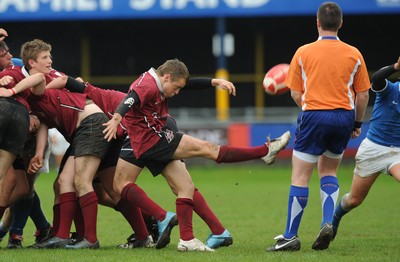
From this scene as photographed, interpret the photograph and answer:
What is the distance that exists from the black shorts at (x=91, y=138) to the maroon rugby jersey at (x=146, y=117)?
0.92ft

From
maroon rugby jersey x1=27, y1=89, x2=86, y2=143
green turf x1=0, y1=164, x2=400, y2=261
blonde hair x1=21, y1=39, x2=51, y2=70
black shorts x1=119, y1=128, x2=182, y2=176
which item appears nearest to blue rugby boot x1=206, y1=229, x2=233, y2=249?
green turf x1=0, y1=164, x2=400, y2=261

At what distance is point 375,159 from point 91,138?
272cm

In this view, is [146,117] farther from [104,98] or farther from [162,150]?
[104,98]

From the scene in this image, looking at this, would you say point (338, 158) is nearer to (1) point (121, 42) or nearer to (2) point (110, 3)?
(2) point (110, 3)

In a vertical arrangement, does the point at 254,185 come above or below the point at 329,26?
below

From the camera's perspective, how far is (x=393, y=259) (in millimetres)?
7406

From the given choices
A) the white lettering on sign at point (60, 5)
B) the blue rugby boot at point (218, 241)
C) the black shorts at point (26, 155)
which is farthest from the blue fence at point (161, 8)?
the blue rugby boot at point (218, 241)

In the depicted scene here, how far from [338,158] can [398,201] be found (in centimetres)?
655

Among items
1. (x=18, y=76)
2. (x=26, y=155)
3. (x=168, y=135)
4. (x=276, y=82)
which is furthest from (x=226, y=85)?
(x=26, y=155)

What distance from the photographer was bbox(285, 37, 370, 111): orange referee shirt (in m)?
7.81

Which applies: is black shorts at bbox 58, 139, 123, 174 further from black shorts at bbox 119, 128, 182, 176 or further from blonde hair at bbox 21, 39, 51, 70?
blonde hair at bbox 21, 39, 51, 70

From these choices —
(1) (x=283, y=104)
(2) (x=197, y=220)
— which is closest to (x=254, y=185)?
(2) (x=197, y=220)

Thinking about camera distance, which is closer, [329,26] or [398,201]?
[329,26]

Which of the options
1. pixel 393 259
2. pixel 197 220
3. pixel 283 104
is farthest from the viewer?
pixel 283 104
